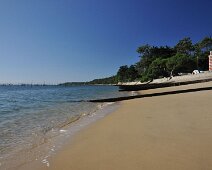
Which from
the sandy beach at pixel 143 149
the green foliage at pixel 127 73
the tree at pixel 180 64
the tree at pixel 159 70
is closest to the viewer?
the sandy beach at pixel 143 149

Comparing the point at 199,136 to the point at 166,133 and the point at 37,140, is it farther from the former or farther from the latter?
the point at 37,140

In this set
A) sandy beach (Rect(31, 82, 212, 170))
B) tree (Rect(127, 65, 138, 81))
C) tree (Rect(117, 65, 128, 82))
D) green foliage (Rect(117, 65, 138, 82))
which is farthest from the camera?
tree (Rect(117, 65, 128, 82))

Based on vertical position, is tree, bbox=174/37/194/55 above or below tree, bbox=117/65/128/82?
above

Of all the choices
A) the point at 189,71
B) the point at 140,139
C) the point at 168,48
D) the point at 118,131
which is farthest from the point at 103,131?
the point at 168,48

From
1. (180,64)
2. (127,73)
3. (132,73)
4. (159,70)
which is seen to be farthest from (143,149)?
(127,73)

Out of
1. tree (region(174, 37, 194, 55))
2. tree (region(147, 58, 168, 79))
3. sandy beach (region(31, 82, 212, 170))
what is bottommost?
sandy beach (region(31, 82, 212, 170))

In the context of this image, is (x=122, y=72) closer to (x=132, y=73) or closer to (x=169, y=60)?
(x=132, y=73)

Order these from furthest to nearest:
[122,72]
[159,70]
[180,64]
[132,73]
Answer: [122,72] → [132,73] → [159,70] → [180,64]

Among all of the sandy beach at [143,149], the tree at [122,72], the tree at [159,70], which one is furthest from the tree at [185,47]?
the sandy beach at [143,149]

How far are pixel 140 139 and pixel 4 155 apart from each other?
3720 mm

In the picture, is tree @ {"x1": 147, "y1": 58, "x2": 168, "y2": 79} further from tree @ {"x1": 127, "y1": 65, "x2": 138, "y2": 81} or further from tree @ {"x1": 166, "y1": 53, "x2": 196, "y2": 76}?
tree @ {"x1": 127, "y1": 65, "x2": 138, "y2": 81}

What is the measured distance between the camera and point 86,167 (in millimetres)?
4734

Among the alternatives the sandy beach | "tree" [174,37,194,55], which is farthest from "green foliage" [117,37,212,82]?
the sandy beach

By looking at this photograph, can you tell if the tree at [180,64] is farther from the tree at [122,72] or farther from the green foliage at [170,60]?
the tree at [122,72]
